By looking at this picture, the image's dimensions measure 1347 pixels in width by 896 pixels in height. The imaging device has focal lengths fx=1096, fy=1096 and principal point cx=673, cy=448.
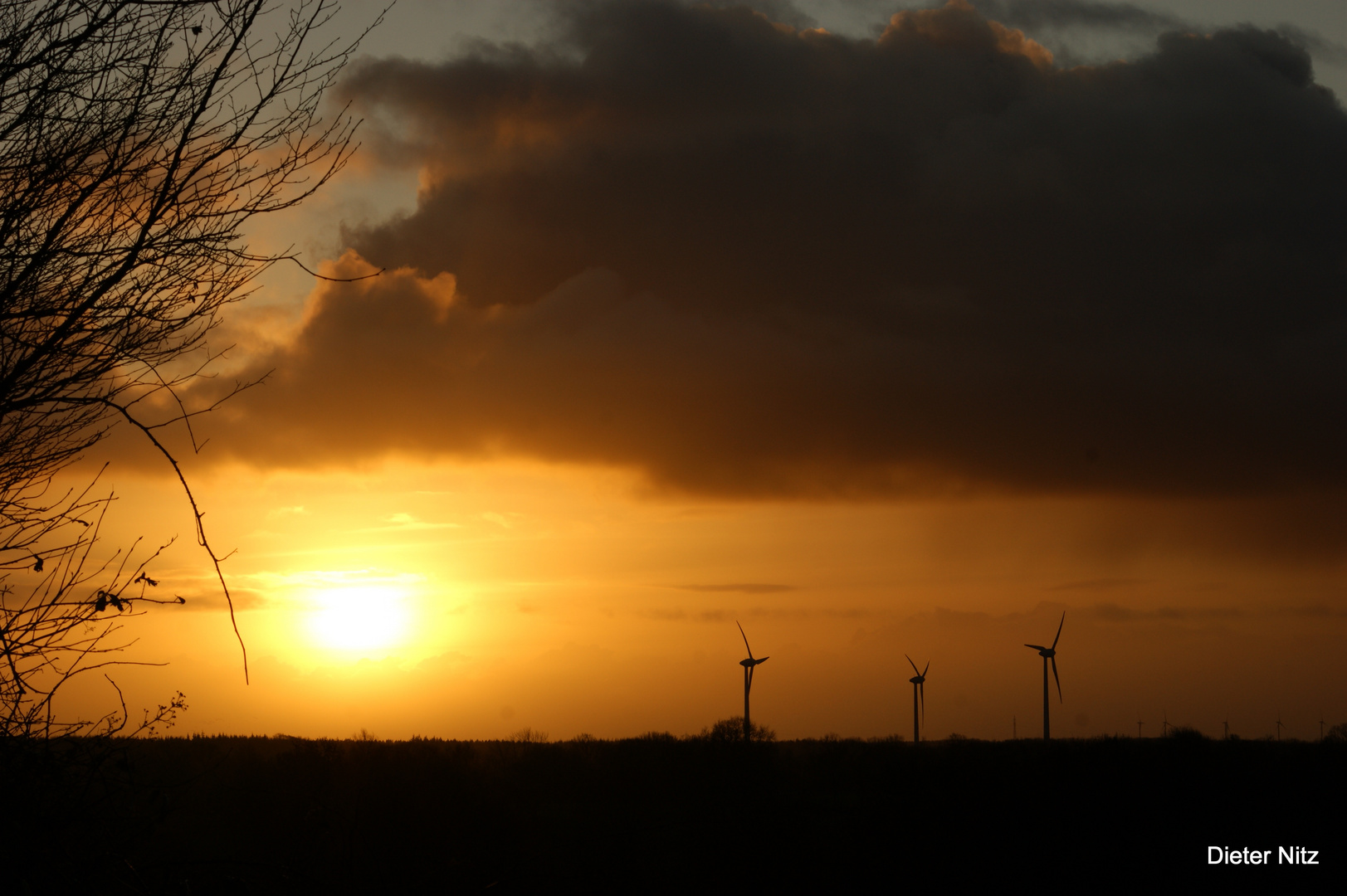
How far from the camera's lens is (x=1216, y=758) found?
7319cm

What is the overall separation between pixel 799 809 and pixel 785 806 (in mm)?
729

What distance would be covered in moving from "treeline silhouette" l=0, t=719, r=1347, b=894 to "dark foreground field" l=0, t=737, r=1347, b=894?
0.15 metres

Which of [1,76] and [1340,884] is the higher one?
[1,76]

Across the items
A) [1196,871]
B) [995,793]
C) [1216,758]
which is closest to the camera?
[1196,871]

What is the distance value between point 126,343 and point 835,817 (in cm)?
5425

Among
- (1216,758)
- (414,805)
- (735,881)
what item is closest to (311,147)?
(735,881)

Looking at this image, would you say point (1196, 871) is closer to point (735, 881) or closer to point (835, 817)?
point (835, 817)

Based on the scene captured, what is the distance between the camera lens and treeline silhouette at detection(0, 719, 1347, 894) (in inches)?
1843

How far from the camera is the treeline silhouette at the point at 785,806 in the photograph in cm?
4681

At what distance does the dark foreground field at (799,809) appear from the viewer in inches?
1844

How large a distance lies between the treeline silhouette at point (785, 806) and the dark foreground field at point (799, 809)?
0.15 meters

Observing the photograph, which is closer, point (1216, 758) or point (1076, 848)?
point (1076, 848)

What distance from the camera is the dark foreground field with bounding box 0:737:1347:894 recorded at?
4684 centimetres

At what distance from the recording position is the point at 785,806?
56.2 m
